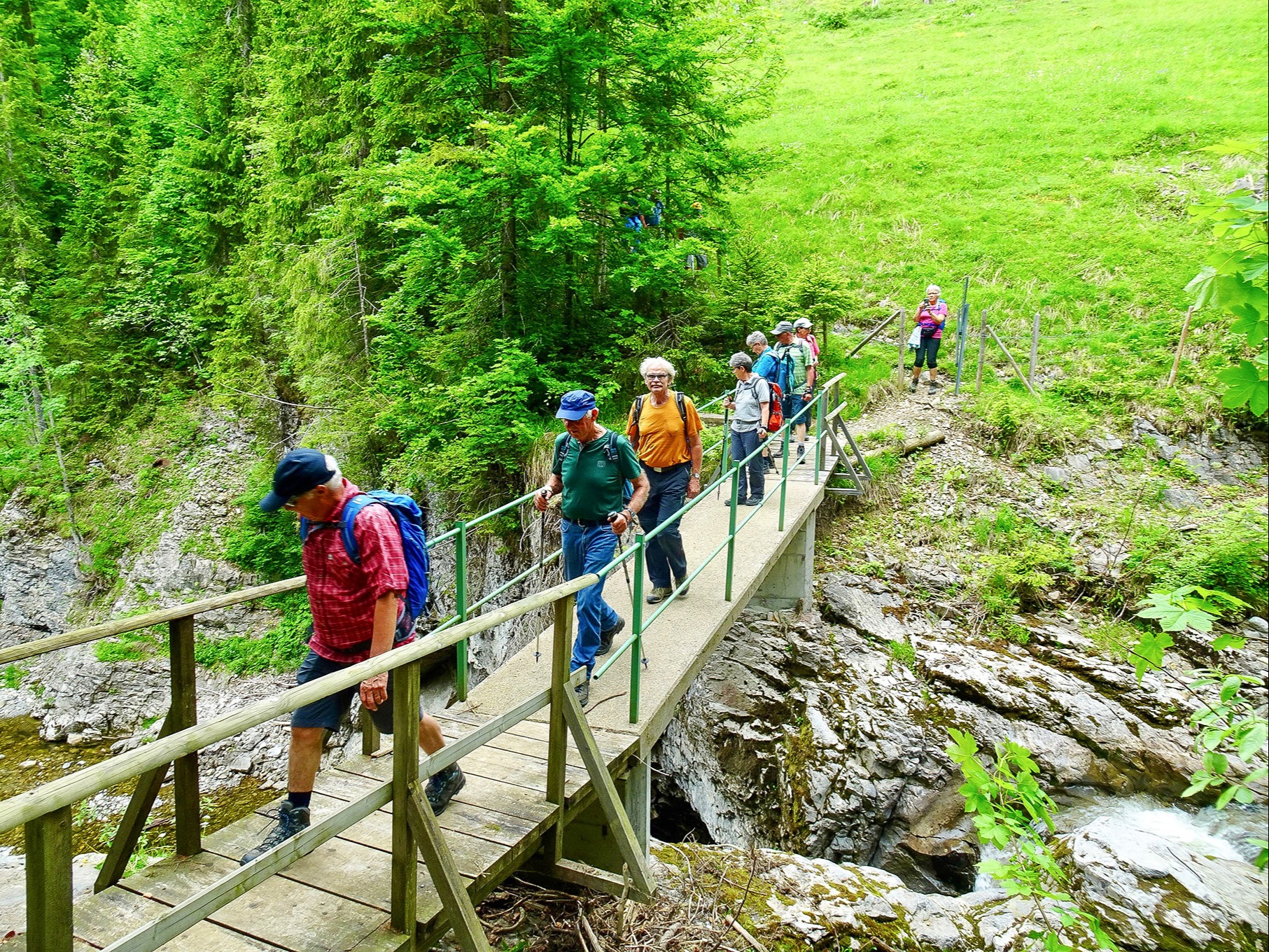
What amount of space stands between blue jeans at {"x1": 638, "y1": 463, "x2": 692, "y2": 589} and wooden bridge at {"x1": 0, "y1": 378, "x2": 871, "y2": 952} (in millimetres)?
1327

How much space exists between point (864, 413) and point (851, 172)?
383 inches

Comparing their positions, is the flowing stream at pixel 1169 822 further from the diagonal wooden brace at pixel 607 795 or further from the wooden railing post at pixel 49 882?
the wooden railing post at pixel 49 882

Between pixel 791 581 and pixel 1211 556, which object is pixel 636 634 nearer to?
pixel 791 581

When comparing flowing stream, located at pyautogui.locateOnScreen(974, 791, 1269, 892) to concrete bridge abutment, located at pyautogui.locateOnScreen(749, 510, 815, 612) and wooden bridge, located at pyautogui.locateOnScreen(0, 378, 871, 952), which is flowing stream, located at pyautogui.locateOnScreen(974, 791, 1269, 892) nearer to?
concrete bridge abutment, located at pyautogui.locateOnScreen(749, 510, 815, 612)

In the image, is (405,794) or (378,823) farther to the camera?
(378,823)

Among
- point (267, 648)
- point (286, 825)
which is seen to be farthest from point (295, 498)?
point (267, 648)

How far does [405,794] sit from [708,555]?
514 cm

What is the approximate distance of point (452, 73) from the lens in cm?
1034

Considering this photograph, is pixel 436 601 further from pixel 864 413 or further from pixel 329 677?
pixel 329 677

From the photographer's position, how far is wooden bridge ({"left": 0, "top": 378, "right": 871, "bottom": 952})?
230cm

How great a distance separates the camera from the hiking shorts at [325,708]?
3479 millimetres

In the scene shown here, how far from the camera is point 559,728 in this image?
3.94m

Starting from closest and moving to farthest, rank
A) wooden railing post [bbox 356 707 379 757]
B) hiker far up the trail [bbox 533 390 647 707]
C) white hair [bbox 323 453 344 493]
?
white hair [bbox 323 453 344 493] → wooden railing post [bbox 356 707 379 757] → hiker far up the trail [bbox 533 390 647 707]

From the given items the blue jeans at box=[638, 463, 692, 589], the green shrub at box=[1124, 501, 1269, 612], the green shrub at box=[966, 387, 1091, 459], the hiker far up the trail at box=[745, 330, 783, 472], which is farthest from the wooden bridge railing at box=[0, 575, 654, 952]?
the green shrub at box=[966, 387, 1091, 459]
